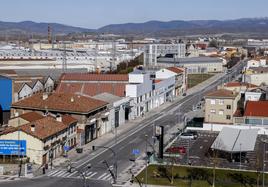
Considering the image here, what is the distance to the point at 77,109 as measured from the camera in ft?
117

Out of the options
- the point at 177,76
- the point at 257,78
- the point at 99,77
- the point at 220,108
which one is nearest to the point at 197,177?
the point at 220,108

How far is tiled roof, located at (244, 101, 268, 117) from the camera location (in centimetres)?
3864

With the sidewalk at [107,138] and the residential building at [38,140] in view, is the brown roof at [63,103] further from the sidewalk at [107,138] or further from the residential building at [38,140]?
the residential building at [38,140]

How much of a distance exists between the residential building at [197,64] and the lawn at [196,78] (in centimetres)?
219

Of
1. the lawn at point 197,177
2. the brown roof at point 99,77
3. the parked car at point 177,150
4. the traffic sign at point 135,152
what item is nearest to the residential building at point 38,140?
the traffic sign at point 135,152

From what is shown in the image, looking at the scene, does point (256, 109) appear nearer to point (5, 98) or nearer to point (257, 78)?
point (5, 98)

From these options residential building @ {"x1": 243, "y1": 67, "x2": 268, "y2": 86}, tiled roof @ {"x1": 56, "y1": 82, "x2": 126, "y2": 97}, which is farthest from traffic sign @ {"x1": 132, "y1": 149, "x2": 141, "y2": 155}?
residential building @ {"x1": 243, "y1": 67, "x2": 268, "y2": 86}

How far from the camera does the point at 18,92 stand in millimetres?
46000

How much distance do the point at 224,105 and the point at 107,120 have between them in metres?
9.31

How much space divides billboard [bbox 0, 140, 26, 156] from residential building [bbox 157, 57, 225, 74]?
58.0 m

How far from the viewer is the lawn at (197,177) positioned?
26.2 meters

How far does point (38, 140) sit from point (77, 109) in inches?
246

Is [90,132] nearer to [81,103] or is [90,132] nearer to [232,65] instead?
[81,103]

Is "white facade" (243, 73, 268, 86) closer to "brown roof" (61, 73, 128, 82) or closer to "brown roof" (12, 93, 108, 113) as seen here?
"brown roof" (61, 73, 128, 82)
